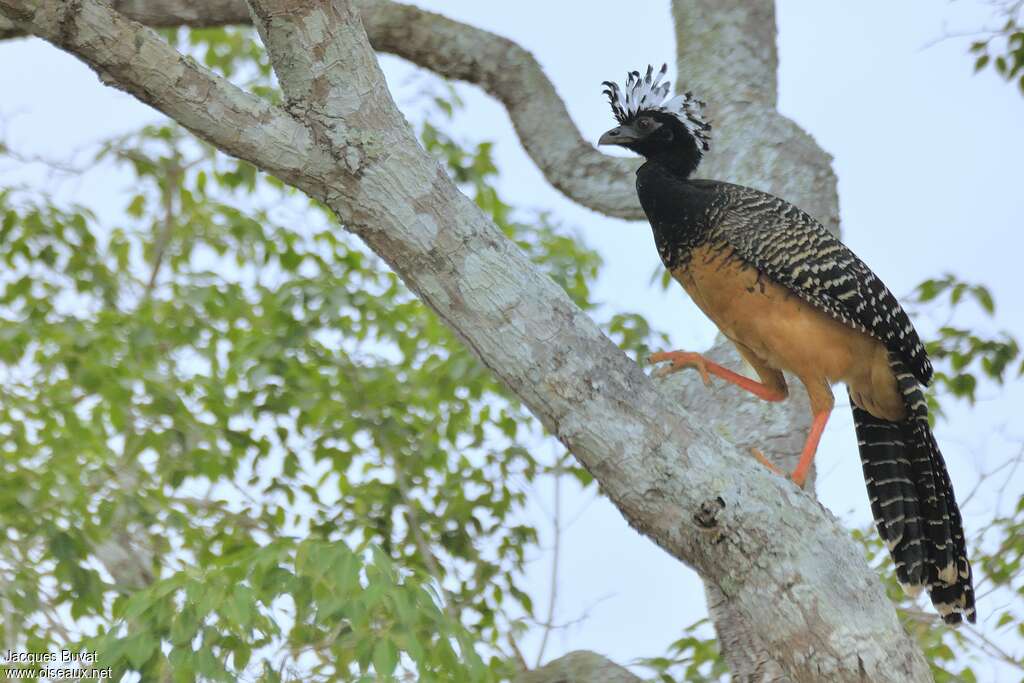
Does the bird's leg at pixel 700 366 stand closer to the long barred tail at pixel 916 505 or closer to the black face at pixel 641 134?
the long barred tail at pixel 916 505

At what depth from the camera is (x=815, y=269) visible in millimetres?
4035

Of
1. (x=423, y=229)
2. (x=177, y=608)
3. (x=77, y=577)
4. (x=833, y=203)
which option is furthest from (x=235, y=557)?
(x=833, y=203)

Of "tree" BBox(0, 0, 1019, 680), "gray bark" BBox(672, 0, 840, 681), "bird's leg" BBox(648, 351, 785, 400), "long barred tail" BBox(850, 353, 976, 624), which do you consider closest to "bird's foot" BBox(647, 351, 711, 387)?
"bird's leg" BBox(648, 351, 785, 400)

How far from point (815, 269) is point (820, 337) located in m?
0.23

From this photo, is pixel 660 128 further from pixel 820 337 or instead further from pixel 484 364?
pixel 484 364

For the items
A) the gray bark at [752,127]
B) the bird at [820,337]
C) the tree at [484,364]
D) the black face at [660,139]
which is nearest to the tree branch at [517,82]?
the gray bark at [752,127]

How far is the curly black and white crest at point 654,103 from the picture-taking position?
14.6ft

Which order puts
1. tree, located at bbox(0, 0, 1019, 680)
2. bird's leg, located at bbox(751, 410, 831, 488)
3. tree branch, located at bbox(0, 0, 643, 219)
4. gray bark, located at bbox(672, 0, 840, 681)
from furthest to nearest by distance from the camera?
tree branch, located at bbox(0, 0, 643, 219) < gray bark, located at bbox(672, 0, 840, 681) < bird's leg, located at bbox(751, 410, 831, 488) < tree, located at bbox(0, 0, 1019, 680)

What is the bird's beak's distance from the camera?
14.5 ft

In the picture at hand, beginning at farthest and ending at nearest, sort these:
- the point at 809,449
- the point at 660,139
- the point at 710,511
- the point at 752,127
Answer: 1. the point at 752,127
2. the point at 660,139
3. the point at 809,449
4. the point at 710,511

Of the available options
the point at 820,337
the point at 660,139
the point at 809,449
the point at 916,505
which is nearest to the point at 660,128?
the point at 660,139

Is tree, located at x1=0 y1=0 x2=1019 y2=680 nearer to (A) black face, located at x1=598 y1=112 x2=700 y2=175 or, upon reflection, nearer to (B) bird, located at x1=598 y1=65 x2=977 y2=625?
(B) bird, located at x1=598 y1=65 x2=977 y2=625

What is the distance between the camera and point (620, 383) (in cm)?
291

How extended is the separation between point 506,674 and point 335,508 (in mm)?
1590
